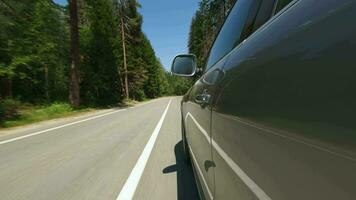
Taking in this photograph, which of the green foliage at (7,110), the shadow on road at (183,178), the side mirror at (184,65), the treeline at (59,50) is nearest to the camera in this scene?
the shadow on road at (183,178)

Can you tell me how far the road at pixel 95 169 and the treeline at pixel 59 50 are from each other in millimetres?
9072

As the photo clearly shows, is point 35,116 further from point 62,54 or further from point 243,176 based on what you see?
point 243,176

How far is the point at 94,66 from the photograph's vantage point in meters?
32.2

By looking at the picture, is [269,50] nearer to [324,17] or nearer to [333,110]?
[324,17]

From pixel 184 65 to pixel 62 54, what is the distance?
26.0 metres

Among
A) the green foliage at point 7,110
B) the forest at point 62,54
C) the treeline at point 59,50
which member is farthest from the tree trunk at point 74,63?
the green foliage at point 7,110

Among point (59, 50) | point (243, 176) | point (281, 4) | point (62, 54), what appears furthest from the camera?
point (62, 54)

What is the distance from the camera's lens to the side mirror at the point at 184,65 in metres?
4.84

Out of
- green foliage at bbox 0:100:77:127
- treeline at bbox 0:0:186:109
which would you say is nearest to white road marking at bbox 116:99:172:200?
green foliage at bbox 0:100:77:127

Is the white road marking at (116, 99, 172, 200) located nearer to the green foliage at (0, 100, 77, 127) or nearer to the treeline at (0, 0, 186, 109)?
the green foliage at (0, 100, 77, 127)

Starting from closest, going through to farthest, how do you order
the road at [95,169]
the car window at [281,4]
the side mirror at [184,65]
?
1. the car window at [281,4]
2. the road at [95,169]
3. the side mirror at [184,65]

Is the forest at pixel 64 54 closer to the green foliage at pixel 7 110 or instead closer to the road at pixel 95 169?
the green foliage at pixel 7 110

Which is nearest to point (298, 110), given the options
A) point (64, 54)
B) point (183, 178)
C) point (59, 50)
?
point (183, 178)

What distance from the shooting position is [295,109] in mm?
992
